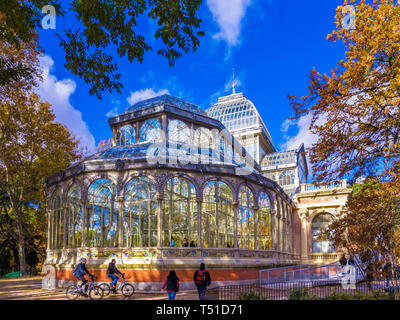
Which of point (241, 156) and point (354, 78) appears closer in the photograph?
point (354, 78)

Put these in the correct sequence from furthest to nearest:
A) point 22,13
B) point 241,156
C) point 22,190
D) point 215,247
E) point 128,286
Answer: point 241,156
point 22,190
point 215,247
point 128,286
point 22,13

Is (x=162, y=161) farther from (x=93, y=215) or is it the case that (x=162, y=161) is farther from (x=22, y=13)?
(x=22, y=13)

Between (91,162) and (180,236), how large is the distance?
6.23 meters

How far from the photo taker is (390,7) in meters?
9.58

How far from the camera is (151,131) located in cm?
2378

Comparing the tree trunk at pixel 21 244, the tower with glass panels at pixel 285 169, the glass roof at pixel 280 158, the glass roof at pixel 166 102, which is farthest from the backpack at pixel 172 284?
the glass roof at pixel 280 158

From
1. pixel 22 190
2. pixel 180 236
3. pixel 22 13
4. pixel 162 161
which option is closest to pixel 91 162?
pixel 162 161

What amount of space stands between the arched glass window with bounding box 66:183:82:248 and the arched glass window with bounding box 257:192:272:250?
1040 centimetres

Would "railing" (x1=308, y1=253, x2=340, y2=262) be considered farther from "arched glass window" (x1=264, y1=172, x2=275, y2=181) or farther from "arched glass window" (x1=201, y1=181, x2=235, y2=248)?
"arched glass window" (x1=201, y1=181, x2=235, y2=248)

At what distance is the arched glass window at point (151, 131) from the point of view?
23.4m

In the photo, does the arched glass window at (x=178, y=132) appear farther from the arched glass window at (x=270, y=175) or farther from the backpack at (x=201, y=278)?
the arched glass window at (x=270, y=175)

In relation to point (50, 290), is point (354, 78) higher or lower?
higher

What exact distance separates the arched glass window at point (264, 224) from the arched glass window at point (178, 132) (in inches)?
249

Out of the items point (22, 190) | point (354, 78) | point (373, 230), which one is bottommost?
point (373, 230)
